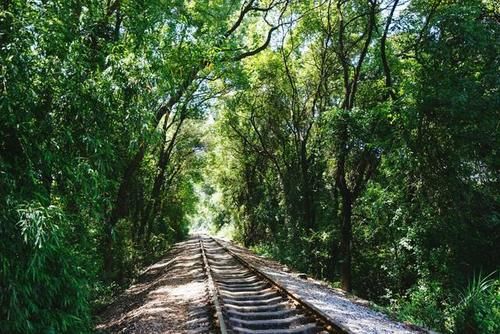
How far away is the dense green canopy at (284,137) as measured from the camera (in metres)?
4.65

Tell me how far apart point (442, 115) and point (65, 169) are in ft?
28.7

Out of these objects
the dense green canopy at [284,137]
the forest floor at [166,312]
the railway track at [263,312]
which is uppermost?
the dense green canopy at [284,137]

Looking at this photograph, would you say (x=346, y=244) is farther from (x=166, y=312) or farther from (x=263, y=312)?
(x=166, y=312)

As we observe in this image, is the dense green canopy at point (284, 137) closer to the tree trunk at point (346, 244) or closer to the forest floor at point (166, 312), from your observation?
the tree trunk at point (346, 244)

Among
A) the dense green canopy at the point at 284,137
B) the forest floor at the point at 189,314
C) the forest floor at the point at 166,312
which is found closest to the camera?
the dense green canopy at the point at 284,137

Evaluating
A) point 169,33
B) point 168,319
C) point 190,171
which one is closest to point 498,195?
point 168,319

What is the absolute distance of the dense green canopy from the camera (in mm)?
4648

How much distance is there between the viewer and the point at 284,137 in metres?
26.0

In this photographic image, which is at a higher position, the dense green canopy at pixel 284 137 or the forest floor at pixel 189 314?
the dense green canopy at pixel 284 137

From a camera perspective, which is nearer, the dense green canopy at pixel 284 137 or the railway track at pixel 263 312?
the dense green canopy at pixel 284 137

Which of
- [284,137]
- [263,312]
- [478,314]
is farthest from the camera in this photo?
[284,137]

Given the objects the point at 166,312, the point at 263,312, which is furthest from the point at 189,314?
the point at 263,312

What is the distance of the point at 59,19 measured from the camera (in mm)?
5414

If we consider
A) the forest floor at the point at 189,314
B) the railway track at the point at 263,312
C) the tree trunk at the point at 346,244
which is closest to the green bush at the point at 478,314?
the forest floor at the point at 189,314
